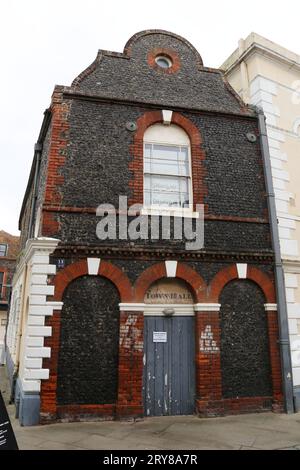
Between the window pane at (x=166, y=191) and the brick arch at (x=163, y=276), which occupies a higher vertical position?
the window pane at (x=166, y=191)

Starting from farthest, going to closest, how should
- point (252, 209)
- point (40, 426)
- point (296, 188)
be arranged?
point (296, 188) < point (252, 209) < point (40, 426)

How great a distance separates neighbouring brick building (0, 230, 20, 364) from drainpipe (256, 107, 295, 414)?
78.2ft

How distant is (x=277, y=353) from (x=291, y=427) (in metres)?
1.83

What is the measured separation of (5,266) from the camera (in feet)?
107

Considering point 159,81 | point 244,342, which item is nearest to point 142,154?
point 159,81

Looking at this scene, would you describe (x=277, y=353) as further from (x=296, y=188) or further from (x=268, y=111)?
(x=268, y=111)

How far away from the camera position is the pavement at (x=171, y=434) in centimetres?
613

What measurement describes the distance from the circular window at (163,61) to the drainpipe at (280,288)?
9.17 feet

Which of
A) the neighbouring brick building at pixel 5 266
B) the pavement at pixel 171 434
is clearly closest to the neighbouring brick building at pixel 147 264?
the pavement at pixel 171 434

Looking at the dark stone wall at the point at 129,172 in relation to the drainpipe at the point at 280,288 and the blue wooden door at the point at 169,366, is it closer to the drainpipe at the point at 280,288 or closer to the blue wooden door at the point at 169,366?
the drainpipe at the point at 280,288

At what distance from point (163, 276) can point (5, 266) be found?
26964mm

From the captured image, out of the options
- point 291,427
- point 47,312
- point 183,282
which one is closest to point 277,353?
point 291,427

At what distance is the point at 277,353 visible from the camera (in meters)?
8.90

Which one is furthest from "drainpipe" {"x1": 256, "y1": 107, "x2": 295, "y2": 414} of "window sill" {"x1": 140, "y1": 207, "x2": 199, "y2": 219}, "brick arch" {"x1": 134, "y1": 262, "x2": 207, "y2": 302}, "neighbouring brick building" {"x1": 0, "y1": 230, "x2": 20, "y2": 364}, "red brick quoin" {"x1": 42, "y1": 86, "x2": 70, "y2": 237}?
"neighbouring brick building" {"x1": 0, "y1": 230, "x2": 20, "y2": 364}
